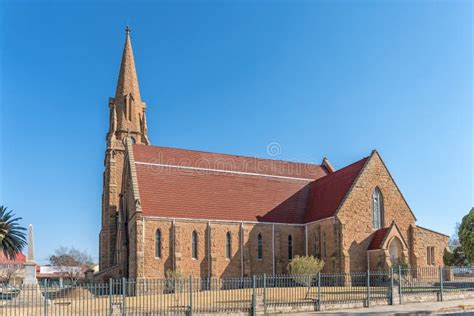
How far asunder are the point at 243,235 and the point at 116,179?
630 inches

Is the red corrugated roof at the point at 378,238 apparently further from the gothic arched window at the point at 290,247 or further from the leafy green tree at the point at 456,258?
the leafy green tree at the point at 456,258

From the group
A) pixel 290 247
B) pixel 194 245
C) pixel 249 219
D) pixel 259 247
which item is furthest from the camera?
pixel 290 247

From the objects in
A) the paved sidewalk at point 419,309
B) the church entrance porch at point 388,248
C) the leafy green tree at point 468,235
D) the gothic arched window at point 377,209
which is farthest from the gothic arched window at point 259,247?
the leafy green tree at point 468,235

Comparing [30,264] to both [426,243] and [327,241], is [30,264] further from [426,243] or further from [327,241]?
[426,243]

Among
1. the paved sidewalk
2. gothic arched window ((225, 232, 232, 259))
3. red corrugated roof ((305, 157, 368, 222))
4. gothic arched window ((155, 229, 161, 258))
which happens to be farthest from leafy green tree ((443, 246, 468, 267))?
gothic arched window ((155, 229, 161, 258))

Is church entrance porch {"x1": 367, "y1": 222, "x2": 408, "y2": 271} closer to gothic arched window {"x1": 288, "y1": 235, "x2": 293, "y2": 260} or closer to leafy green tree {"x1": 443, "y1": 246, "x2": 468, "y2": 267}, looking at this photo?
gothic arched window {"x1": 288, "y1": 235, "x2": 293, "y2": 260}

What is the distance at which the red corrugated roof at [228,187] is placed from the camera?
1560 inches

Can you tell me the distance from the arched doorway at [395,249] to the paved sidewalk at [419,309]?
10.6 meters

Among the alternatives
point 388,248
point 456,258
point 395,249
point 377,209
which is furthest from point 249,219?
point 456,258

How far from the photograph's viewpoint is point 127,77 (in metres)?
53.8

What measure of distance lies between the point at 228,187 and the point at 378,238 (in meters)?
13.5

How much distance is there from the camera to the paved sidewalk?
74.5 feet

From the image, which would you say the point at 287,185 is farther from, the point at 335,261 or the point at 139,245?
the point at 139,245

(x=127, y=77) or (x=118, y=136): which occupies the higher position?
(x=127, y=77)
